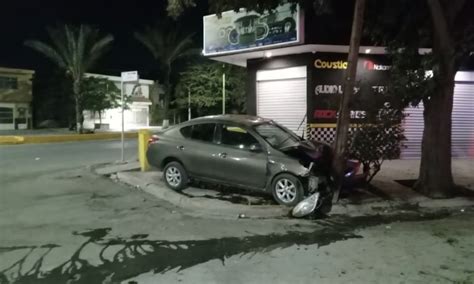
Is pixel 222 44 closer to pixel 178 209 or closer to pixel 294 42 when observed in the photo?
pixel 294 42

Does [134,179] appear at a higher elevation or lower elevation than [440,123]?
lower

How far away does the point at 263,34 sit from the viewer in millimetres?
14969

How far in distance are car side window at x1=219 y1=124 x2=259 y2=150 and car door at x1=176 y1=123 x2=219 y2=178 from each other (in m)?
0.24

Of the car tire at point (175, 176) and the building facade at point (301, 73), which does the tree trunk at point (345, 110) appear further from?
the building facade at point (301, 73)

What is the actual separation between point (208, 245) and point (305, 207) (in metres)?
2.40

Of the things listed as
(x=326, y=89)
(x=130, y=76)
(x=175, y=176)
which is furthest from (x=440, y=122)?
(x=130, y=76)

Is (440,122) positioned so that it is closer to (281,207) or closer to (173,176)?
(281,207)

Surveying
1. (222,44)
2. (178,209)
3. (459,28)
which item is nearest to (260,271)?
(178,209)

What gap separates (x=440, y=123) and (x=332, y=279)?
623 centimetres

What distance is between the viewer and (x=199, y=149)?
10.1 m

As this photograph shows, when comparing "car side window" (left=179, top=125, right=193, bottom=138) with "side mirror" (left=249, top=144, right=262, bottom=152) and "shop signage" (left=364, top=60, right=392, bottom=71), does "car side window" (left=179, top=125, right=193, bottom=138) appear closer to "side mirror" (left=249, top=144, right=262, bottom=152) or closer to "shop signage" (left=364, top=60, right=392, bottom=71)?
"side mirror" (left=249, top=144, right=262, bottom=152)

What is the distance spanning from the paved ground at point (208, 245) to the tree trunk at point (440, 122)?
1.13 meters

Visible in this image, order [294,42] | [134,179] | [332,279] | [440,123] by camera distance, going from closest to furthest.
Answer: [332,279], [440,123], [134,179], [294,42]

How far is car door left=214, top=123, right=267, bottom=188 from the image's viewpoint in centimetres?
934
